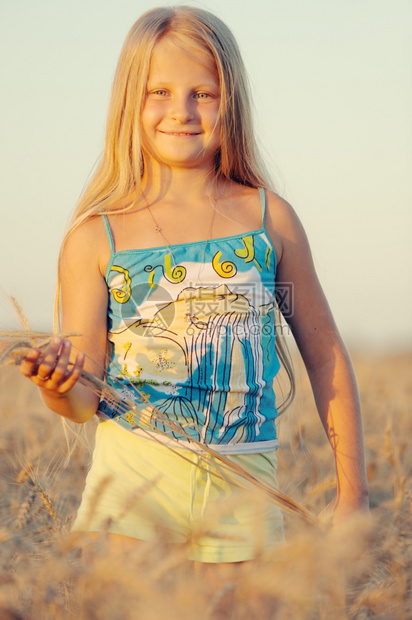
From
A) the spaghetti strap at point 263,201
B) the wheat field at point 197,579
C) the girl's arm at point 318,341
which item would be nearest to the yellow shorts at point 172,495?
the wheat field at point 197,579

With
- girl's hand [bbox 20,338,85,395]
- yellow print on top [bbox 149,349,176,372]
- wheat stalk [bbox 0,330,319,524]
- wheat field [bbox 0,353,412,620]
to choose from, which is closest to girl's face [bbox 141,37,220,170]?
yellow print on top [bbox 149,349,176,372]

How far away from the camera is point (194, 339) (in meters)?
2.10

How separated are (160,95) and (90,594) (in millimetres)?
1474

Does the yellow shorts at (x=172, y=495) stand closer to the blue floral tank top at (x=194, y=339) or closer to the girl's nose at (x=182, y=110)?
the blue floral tank top at (x=194, y=339)

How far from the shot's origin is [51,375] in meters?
1.66

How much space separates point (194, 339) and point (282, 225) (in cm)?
44

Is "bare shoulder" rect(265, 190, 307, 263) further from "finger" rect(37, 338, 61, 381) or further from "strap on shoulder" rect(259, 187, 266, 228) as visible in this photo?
"finger" rect(37, 338, 61, 381)

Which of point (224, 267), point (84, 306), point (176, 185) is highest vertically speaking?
point (176, 185)

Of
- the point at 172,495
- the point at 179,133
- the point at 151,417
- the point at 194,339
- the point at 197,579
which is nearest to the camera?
the point at 197,579

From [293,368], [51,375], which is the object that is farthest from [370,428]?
[51,375]

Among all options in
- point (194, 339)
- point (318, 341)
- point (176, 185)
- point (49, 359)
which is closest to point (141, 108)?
point (176, 185)

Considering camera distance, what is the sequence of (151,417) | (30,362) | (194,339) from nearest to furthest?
(30,362) → (151,417) → (194,339)

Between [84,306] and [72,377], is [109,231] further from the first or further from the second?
[72,377]

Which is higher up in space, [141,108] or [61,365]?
[141,108]
